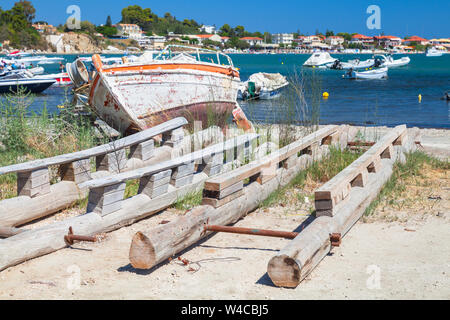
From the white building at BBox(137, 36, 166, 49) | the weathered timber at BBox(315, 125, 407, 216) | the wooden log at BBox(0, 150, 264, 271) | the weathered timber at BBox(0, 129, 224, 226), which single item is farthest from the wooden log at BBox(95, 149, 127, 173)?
the white building at BBox(137, 36, 166, 49)

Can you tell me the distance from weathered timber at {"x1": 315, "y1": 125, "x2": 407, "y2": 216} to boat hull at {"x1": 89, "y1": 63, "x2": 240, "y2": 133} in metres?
3.13

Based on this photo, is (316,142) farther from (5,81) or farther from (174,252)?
(5,81)

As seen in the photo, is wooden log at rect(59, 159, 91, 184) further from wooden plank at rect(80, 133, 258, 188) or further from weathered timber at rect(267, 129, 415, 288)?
weathered timber at rect(267, 129, 415, 288)

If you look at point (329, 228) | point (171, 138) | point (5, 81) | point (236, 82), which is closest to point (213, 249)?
point (329, 228)

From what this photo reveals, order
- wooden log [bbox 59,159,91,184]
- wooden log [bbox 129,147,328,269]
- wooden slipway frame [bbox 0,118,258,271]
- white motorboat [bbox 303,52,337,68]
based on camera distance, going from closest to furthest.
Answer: wooden log [bbox 129,147,328,269]
wooden slipway frame [bbox 0,118,258,271]
wooden log [bbox 59,159,91,184]
white motorboat [bbox 303,52,337,68]

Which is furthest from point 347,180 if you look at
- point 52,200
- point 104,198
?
point 52,200

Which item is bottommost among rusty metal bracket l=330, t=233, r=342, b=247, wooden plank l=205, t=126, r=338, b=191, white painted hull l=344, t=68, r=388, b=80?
white painted hull l=344, t=68, r=388, b=80

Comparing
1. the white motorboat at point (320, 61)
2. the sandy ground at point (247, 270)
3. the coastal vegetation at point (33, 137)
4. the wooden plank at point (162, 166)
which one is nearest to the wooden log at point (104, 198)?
the wooden plank at point (162, 166)

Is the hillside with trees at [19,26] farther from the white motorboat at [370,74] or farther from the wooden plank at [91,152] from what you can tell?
the wooden plank at [91,152]

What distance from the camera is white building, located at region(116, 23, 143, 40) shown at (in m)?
164

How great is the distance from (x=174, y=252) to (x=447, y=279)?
2160 millimetres

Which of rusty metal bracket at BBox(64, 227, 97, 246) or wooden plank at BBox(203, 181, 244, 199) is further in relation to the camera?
wooden plank at BBox(203, 181, 244, 199)

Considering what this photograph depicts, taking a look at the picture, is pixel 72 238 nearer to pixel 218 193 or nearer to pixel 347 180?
pixel 218 193

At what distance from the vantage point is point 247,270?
427 centimetres
